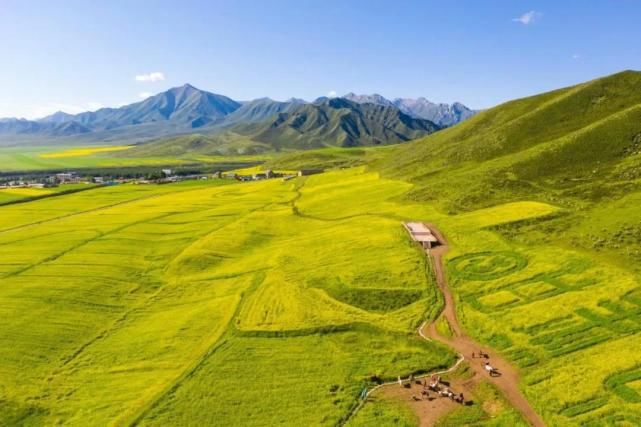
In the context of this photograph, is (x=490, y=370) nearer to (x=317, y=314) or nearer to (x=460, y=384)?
(x=460, y=384)

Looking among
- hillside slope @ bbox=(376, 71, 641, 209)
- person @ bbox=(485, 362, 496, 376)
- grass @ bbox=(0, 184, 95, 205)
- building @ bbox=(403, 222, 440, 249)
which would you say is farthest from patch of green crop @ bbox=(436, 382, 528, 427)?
grass @ bbox=(0, 184, 95, 205)

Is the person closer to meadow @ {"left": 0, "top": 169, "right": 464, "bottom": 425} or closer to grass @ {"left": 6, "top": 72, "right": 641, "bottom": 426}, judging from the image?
grass @ {"left": 6, "top": 72, "right": 641, "bottom": 426}

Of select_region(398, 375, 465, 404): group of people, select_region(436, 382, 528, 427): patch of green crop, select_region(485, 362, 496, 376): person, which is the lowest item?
select_region(436, 382, 528, 427): patch of green crop

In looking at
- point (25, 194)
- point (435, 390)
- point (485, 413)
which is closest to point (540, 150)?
point (435, 390)

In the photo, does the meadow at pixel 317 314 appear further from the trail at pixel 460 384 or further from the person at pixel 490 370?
the person at pixel 490 370

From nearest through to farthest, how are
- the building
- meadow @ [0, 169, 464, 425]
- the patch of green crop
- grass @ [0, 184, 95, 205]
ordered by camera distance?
1. the patch of green crop
2. meadow @ [0, 169, 464, 425]
3. the building
4. grass @ [0, 184, 95, 205]

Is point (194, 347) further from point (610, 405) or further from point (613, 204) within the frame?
point (613, 204)
